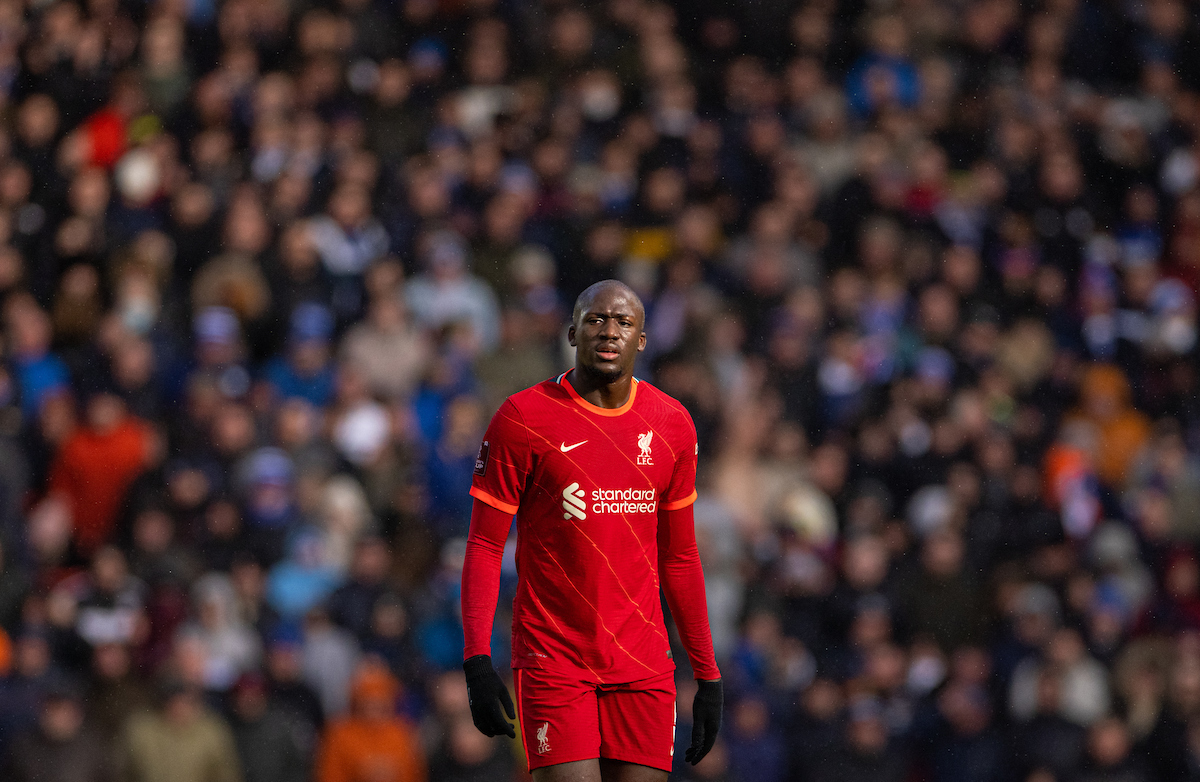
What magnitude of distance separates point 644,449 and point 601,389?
27cm

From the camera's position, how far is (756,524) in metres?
11.7

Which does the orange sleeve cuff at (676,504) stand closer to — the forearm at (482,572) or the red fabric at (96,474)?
the forearm at (482,572)

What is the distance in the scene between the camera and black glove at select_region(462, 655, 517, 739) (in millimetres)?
5270

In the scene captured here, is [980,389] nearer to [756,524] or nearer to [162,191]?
[756,524]

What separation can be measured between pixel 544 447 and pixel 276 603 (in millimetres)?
5718

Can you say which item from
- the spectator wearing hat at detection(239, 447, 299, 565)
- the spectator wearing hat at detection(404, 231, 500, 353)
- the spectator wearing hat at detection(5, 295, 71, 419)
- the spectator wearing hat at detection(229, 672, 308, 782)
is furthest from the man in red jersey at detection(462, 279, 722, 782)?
the spectator wearing hat at detection(5, 295, 71, 419)

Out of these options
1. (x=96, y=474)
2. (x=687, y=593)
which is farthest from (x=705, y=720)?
(x=96, y=474)

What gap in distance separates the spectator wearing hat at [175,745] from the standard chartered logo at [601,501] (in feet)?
17.7

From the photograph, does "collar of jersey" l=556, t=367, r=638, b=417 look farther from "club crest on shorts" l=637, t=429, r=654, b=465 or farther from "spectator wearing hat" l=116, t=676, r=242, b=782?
"spectator wearing hat" l=116, t=676, r=242, b=782

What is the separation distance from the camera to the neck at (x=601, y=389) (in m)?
5.62

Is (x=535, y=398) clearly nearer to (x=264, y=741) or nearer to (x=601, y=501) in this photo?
(x=601, y=501)

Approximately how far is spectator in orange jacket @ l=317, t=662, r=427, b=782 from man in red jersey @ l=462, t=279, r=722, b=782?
4.67 meters

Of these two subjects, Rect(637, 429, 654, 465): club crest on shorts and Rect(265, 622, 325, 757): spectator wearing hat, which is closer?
Rect(637, 429, 654, 465): club crest on shorts

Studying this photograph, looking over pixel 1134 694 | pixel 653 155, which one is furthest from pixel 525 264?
pixel 1134 694
